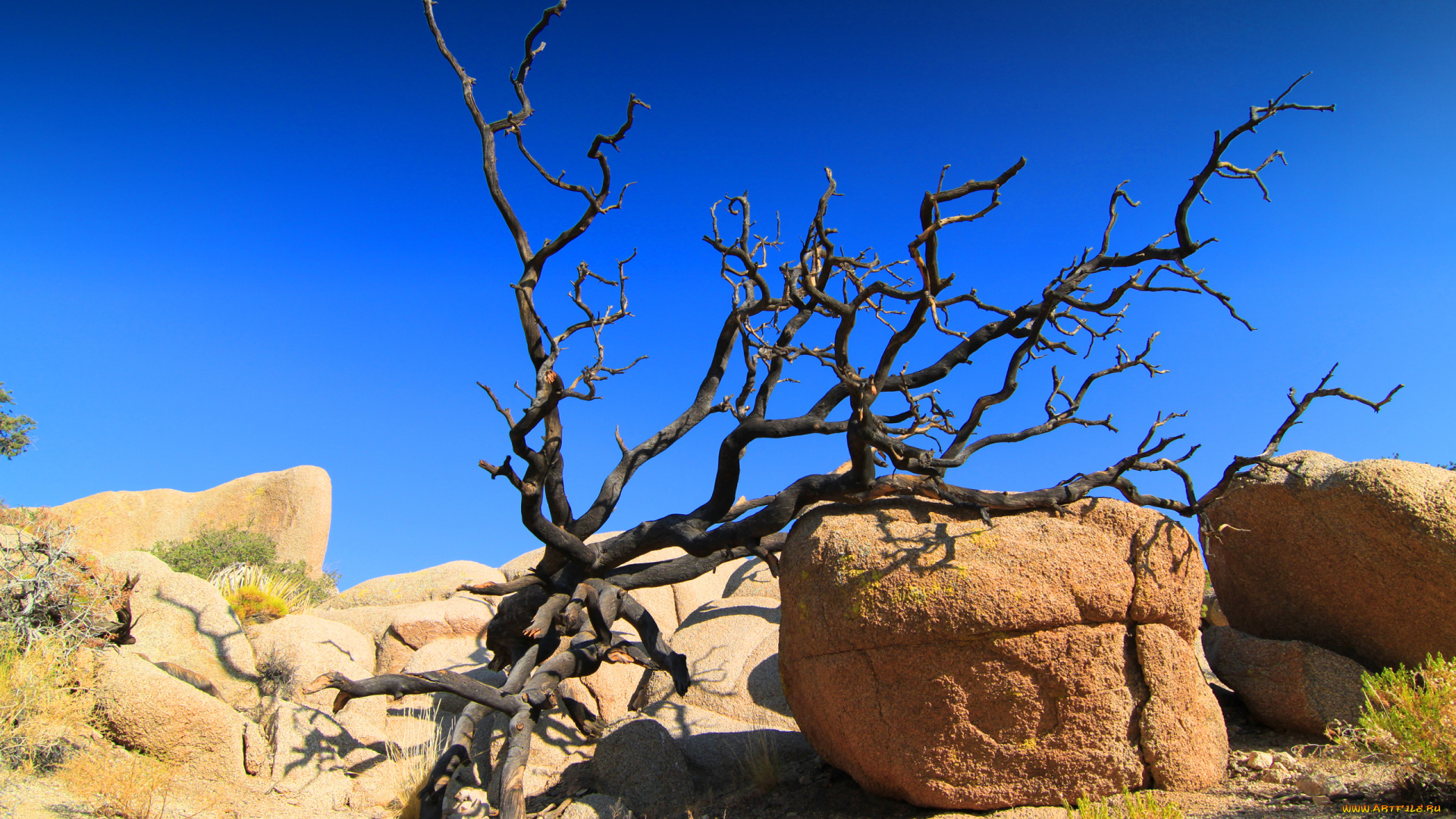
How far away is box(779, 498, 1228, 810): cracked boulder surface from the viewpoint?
5762 mm

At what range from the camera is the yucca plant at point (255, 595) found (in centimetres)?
1396

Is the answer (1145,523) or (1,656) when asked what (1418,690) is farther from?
(1,656)

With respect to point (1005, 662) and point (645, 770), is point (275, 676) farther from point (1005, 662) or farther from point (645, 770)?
point (1005, 662)

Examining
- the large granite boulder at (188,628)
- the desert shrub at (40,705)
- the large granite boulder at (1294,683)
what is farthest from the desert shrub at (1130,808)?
the large granite boulder at (188,628)

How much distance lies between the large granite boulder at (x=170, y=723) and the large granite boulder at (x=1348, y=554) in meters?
9.23

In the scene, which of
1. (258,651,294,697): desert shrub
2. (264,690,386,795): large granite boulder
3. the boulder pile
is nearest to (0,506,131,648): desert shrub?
the boulder pile

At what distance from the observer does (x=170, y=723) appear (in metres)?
7.32

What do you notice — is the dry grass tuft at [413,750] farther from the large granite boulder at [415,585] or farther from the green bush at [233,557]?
the green bush at [233,557]

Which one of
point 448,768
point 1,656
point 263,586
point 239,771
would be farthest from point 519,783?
point 263,586

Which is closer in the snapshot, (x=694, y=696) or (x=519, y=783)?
(x=519, y=783)

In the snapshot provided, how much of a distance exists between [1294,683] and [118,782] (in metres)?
10.1

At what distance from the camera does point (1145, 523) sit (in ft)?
20.8

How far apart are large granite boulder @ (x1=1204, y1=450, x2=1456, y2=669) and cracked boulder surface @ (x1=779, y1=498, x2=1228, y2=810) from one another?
5.65 feet

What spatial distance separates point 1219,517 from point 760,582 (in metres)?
6.58
